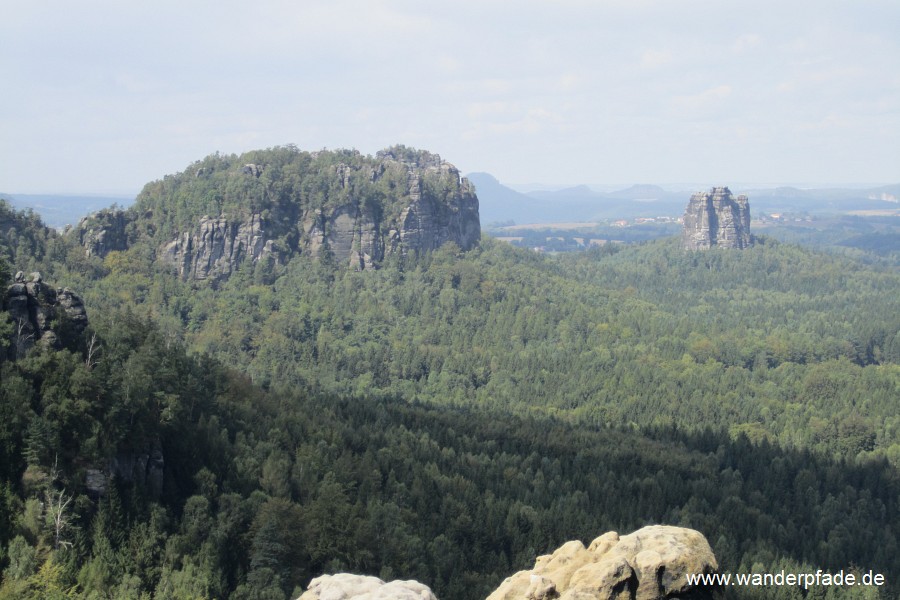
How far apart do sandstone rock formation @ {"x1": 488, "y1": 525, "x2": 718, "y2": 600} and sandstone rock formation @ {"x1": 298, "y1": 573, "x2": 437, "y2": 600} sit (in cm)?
254

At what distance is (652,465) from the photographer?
79.2 metres

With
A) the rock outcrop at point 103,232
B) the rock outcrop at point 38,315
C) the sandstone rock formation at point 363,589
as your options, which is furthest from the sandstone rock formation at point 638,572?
the rock outcrop at point 103,232

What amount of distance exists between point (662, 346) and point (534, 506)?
247ft

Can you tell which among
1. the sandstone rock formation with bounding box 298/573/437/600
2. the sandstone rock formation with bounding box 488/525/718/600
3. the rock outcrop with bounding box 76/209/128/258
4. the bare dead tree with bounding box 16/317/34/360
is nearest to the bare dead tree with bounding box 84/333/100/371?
the bare dead tree with bounding box 16/317/34/360

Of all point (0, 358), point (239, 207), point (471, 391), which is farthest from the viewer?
point (239, 207)

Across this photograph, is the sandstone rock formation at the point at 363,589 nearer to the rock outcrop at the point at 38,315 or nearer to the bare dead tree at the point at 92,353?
the bare dead tree at the point at 92,353

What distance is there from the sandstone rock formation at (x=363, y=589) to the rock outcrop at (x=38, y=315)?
27967mm

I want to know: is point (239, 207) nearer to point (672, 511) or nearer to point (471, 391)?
point (471, 391)

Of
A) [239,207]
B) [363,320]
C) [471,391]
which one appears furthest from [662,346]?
[239,207]

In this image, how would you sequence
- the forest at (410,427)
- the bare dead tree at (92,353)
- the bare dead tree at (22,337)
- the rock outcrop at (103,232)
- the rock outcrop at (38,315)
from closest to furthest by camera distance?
the forest at (410,427), the bare dead tree at (22,337), the rock outcrop at (38,315), the bare dead tree at (92,353), the rock outcrop at (103,232)

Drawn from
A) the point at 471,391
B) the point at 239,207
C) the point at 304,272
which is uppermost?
the point at 239,207

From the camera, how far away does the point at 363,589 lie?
30016 mm

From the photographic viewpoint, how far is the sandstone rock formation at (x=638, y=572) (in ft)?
89.8

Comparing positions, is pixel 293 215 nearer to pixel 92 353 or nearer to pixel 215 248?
pixel 215 248
